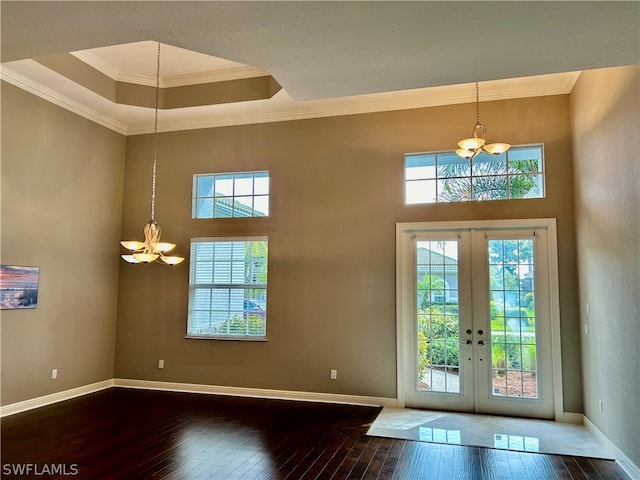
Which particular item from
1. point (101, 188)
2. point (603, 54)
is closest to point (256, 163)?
point (101, 188)

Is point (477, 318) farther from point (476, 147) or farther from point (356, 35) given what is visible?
point (356, 35)

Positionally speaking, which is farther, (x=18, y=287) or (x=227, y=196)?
(x=227, y=196)

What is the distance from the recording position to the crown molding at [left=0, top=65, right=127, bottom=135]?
4.98 m

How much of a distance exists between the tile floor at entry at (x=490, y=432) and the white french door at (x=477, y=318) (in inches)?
9.8

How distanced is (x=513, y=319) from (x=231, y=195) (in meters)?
3.98

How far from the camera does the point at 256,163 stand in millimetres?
6238

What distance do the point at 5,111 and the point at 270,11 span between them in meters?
3.95

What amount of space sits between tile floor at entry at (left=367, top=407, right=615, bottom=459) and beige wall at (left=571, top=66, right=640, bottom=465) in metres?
0.24

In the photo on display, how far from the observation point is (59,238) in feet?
18.6

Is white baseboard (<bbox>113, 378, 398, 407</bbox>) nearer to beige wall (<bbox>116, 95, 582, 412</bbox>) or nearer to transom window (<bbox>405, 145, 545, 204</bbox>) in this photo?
beige wall (<bbox>116, 95, 582, 412</bbox>)

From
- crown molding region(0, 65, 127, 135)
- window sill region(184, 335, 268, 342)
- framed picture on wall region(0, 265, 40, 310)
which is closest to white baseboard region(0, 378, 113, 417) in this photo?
framed picture on wall region(0, 265, 40, 310)

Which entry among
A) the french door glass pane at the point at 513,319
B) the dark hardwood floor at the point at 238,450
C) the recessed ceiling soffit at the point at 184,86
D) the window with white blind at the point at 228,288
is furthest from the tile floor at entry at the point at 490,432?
the recessed ceiling soffit at the point at 184,86

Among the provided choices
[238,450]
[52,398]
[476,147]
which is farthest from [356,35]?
[52,398]

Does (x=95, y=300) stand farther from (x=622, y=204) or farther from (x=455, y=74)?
(x=622, y=204)
